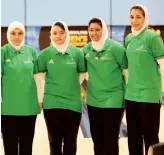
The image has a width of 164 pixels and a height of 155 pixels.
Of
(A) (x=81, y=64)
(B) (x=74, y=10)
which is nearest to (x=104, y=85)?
(A) (x=81, y=64)

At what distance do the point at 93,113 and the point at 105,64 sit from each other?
433 mm

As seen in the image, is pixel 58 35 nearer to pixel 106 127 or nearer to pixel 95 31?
pixel 95 31

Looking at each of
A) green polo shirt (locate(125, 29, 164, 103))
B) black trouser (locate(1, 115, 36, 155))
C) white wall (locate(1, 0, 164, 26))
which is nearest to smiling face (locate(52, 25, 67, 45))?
green polo shirt (locate(125, 29, 164, 103))

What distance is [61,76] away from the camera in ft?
11.1

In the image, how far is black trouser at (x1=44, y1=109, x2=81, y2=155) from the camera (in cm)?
341

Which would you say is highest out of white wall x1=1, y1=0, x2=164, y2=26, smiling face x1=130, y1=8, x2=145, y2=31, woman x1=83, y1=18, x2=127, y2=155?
white wall x1=1, y1=0, x2=164, y2=26

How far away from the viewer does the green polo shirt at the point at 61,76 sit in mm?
3385

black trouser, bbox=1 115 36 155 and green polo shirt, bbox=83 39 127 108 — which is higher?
green polo shirt, bbox=83 39 127 108

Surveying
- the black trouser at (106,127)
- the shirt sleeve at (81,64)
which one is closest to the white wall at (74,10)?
the shirt sleeve at (81,64)

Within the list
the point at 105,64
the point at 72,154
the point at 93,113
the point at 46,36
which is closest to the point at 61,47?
the point at 105,64

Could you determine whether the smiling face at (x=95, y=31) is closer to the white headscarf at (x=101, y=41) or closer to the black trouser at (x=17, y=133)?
the white headscarf at (x=101, y=41)

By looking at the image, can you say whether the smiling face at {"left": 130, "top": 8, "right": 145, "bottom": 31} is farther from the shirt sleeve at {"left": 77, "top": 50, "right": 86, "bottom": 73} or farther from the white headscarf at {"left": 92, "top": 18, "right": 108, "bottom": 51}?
the shirt sleeve at {"left": 77, "top": 50, "right": 86, "bottom": 73}

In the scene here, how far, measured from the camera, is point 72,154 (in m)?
3.48

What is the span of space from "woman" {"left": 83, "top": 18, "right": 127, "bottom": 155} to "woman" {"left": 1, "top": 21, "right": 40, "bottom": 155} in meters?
0.48
